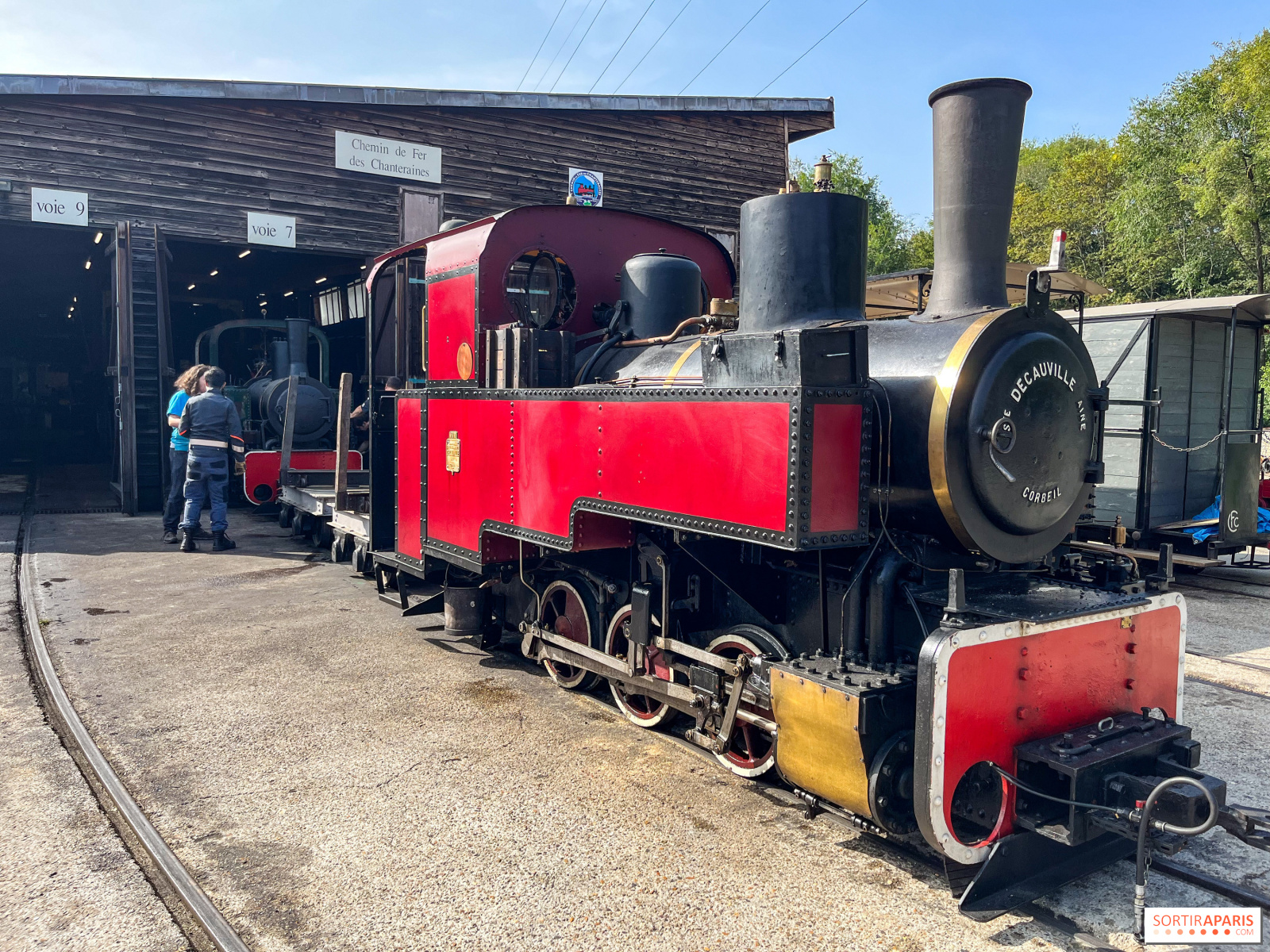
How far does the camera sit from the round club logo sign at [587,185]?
1373cm

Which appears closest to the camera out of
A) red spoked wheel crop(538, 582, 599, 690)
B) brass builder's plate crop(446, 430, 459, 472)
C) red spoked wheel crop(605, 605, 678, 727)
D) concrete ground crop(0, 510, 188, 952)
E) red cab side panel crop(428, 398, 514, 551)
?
concrete ground crop(0, 510, 188, 952)

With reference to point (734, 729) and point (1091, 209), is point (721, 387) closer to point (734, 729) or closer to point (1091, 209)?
point (734, 729)

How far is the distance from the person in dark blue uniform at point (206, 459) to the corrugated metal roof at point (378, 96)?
4.28m

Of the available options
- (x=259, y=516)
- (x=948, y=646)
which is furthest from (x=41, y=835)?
(x=259, y=516)

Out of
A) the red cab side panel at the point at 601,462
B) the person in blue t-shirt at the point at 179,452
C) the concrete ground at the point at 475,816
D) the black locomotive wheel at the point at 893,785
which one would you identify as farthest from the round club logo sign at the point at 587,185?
the black locomotive wheel at the point at 893,785

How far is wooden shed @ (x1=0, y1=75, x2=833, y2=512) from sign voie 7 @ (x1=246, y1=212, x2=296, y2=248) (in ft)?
0.07

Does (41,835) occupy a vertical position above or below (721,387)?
below

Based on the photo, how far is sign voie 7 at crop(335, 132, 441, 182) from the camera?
12281 mm

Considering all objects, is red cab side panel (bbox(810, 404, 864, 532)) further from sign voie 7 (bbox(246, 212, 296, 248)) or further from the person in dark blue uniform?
sign voie 7 (bbox(246, 212, 296, 248))

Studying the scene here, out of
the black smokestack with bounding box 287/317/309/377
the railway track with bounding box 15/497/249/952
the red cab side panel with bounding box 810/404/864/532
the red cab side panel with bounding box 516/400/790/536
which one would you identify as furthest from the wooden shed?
the red cab side panel with bounding box 810/404/864/532

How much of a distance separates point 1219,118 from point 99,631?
30.4m

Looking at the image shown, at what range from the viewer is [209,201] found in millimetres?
11578

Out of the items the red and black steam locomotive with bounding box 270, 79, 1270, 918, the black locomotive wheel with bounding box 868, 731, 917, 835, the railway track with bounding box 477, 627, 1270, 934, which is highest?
the red and black steam locomotive with bounding box 270, 79, 1270, 918

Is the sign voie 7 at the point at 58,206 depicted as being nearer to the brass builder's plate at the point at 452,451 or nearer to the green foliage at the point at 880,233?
the brass builder's plate at the point at 452,451
